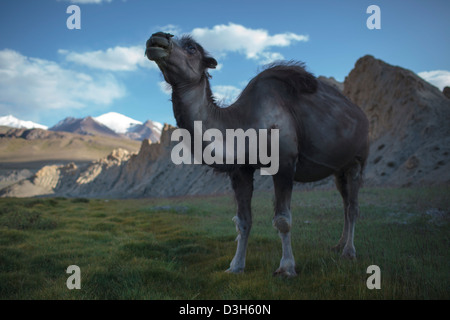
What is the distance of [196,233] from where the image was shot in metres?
8.03

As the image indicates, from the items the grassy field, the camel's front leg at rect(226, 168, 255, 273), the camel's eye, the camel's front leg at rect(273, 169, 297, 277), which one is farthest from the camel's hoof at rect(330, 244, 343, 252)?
the camel's eye

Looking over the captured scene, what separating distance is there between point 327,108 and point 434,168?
19.9 m

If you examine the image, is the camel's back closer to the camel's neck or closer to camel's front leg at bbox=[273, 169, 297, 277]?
camel's front leg at bbox=[273, 169, 297, 277]

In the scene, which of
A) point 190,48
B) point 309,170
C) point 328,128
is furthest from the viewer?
point 309,170

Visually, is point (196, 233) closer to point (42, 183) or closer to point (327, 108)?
point (327, 108)

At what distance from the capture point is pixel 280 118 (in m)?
4.20

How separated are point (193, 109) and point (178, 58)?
2.13 ft

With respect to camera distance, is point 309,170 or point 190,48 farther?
point 309,170

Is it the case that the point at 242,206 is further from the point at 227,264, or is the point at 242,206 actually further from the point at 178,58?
the point at 178,58

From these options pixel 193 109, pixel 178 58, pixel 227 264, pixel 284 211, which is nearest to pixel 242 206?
pixel 284 211

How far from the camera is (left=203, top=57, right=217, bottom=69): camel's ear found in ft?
13.6
